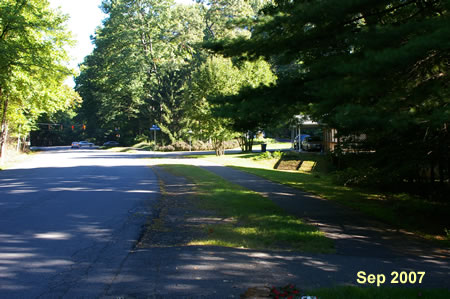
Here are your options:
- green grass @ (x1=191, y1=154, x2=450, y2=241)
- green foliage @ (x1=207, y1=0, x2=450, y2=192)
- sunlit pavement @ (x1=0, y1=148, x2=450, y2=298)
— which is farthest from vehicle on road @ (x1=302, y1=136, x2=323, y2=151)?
sunlit pavement @ (x1=0, y1=148, x2=450, y2=298)

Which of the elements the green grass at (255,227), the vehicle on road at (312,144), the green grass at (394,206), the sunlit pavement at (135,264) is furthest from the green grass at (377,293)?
the vehicle on road at (312,144)

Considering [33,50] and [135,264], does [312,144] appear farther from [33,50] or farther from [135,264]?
[135,264]

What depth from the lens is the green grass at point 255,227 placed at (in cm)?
753

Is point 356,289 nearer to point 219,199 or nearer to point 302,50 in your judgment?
point 302,50

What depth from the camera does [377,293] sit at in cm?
489

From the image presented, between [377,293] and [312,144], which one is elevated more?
[312,144]

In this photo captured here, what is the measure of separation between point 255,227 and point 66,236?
151 inches

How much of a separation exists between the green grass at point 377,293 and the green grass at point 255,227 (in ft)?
7.19

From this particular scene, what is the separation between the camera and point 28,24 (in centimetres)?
2531

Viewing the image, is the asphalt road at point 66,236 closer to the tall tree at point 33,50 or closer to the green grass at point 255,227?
the green grass at point 255,227

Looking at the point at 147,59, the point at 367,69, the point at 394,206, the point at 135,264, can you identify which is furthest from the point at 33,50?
the point at 147,59

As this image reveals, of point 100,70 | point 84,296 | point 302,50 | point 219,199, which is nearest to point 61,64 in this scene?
point 219,199

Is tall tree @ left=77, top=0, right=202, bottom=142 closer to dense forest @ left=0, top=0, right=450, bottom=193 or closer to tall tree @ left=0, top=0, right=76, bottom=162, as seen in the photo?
dense forest @ left=0, top=0, right=450, bottom=193

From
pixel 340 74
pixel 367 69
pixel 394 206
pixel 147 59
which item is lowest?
pixel 394 206
